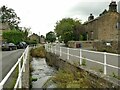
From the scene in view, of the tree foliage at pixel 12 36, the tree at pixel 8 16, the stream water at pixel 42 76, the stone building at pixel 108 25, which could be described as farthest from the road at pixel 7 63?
the tree at pixel 8 16

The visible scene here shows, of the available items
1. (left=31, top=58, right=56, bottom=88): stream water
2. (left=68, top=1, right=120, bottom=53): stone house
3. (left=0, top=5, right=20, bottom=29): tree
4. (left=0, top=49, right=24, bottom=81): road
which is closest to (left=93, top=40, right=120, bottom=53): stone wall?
(left=31, top=58, right=56, bottom=88): stream water

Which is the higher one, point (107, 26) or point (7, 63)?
point (107, 26)

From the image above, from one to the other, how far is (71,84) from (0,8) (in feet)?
352

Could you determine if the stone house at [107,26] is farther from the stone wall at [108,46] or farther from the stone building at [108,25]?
the stone wall at [108,46]

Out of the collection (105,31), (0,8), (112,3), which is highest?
(0,8)

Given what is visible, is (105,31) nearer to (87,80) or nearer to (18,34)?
(18,34)

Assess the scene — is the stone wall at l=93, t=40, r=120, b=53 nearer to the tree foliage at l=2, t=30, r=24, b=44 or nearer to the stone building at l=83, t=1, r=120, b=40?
the stone building at l=83, t=1, r=120, b=40

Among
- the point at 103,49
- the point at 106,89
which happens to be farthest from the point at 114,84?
the point at 103,49

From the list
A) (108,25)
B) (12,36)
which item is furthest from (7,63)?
(12,36)

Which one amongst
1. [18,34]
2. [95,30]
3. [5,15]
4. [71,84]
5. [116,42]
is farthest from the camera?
[5,15]

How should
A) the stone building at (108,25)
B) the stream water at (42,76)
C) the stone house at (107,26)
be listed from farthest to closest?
1. the stone building at (108,25)
2. the stone house at (107,26)
3. the stream water at (42,76)

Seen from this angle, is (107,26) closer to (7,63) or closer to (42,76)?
(7,63)

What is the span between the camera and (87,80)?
30.8 ft

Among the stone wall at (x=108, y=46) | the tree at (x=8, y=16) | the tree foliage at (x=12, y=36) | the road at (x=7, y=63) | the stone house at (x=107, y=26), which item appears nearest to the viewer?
the road at (x=7, y=63)
